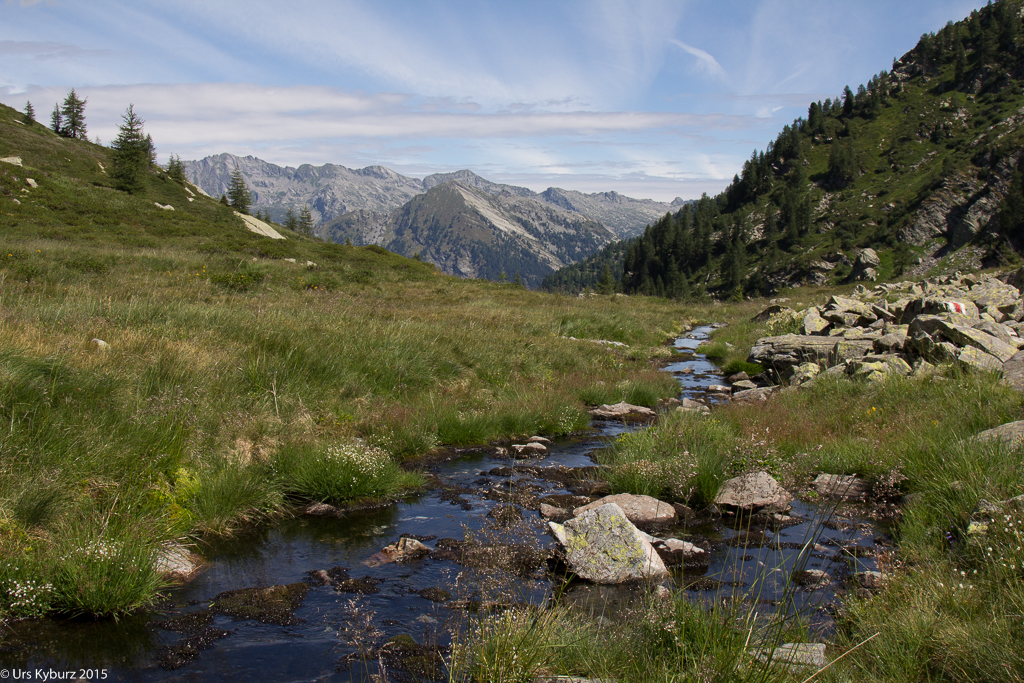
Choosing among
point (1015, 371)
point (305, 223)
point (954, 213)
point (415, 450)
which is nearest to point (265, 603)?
point (415, 450)

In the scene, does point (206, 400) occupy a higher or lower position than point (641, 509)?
higher

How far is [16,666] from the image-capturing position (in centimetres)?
372

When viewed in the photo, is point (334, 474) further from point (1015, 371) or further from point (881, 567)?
point (1015, 371)

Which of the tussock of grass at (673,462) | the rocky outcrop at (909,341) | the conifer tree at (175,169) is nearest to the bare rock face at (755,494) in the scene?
the tussock of grass at (673,462)

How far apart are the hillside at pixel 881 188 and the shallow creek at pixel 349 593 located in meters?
107

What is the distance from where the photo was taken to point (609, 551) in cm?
536

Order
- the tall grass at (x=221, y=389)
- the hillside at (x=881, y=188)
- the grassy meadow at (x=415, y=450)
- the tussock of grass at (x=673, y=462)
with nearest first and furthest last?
the grassy meadow at (x=415, y=450)
the tall grass at (x=221, y=389)
the tussock of grass at (x=673, y=462)
the hillside at (x=881, y=188)

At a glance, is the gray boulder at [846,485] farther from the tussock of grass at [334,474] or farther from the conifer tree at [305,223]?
the conifer tree at [305,223]

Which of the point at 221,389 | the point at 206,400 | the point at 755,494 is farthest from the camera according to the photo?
the point at 221,389

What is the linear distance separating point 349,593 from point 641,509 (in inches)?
142

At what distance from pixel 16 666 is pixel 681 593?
4.43 m

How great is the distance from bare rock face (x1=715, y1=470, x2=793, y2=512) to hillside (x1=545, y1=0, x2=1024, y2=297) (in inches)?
4136

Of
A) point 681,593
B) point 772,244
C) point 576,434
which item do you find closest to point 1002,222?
point 772,244

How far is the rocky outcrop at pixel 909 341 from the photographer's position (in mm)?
10578
